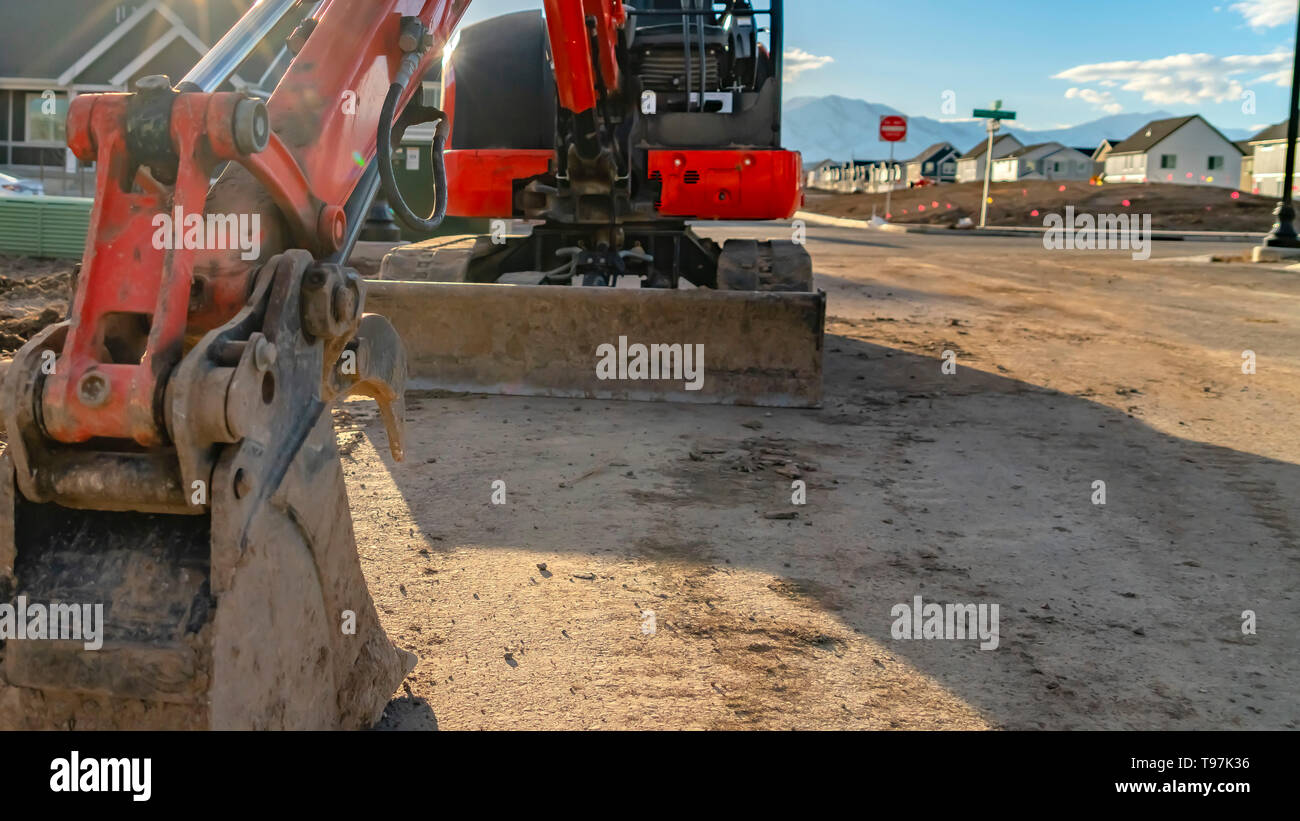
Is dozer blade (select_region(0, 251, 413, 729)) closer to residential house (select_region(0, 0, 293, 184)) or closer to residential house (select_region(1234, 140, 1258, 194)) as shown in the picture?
residential house (select_region(0, 0, 293, 184))

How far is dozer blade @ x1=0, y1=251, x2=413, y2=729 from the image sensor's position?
67.4 inches

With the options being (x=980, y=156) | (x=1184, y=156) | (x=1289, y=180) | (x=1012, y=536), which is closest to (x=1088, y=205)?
(x=1289, y=180)

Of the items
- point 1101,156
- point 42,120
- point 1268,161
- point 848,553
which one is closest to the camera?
point 848,553

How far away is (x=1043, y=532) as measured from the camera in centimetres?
373

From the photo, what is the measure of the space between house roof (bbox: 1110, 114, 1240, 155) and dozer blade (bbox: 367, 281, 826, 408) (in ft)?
254

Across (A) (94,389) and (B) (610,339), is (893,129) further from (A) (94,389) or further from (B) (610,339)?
(A) (94,389)

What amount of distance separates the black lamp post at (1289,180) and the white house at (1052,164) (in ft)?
230

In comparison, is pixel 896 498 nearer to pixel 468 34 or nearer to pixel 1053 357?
pixel 1053 357

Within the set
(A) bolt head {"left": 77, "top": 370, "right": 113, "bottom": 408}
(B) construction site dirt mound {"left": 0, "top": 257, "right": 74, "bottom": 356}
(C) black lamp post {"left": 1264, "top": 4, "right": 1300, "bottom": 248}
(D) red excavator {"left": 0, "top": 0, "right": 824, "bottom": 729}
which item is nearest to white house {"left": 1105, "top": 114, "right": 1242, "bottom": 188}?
(C) black lamp post {"left": 1264, "top": 4, "right": 1300, "bottom": 248}

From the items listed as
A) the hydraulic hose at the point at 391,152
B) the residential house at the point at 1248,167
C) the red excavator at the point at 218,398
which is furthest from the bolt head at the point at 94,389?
the residential house at the point at 1248,167

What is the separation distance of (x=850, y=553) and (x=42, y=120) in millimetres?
28409

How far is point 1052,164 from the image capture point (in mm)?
83000

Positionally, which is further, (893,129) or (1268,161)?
(1268,161)
